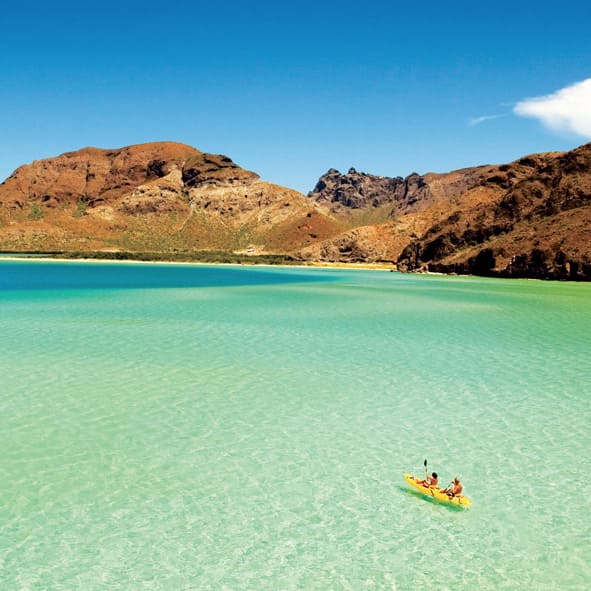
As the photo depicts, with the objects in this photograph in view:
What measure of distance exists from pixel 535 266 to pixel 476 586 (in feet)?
358

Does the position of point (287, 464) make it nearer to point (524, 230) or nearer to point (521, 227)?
point (524, 230)

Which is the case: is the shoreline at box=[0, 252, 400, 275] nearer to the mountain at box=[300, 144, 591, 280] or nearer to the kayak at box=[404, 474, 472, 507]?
the mountain at box=[300, 144, 591, 280]

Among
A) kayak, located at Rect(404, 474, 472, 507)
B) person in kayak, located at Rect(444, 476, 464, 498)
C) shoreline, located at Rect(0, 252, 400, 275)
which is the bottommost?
kayak, located at Rect(404, 474, 472, 507)

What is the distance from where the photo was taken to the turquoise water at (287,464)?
973 centimetres

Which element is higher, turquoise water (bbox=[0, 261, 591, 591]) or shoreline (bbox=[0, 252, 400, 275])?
shoreline (bbox=[0, 252, 400, 275])

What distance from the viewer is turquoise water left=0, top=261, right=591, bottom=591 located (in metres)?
9.73

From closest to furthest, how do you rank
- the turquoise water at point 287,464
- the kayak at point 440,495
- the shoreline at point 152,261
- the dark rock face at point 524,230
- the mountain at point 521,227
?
the turquoise water at point 287,464, the kayak at point 440,495, the dark rock face at point 524,230, the mountain at point 521,227, the shoreline at point 152,261

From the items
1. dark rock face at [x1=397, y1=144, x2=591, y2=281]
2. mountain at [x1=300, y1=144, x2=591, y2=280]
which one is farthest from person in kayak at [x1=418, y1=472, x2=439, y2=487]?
mountain at [x1=300, y1=144, x2=591, y2=280]

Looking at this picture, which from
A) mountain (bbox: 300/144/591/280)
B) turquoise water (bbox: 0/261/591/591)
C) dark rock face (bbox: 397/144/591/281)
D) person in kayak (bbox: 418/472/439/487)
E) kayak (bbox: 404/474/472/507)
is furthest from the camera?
mountain (bbox: 300/144/591/280)

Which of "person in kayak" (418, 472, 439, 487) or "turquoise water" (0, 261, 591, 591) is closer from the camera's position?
"turquoise water" (0, 261, 591, 591)

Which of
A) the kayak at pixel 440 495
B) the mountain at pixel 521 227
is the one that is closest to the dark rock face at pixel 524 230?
the mountain at pixel 521 227

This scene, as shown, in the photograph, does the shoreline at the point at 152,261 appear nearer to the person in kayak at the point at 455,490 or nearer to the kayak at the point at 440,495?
the kayak at the point at 440,495

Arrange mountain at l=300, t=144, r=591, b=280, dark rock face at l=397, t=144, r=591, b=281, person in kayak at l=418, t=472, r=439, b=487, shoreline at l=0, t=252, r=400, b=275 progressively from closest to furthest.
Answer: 1. person in kayak at l=418, t=472, r=439, b=487
2. dark rock face at l=397, t=144, r=591, b=281
3. mountain at l=300, t=144, r=591, b=280
4. shoreline at l=0, t=252, r=400, b=275

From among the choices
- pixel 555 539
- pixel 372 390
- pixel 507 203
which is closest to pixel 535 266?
pixel 507 203
